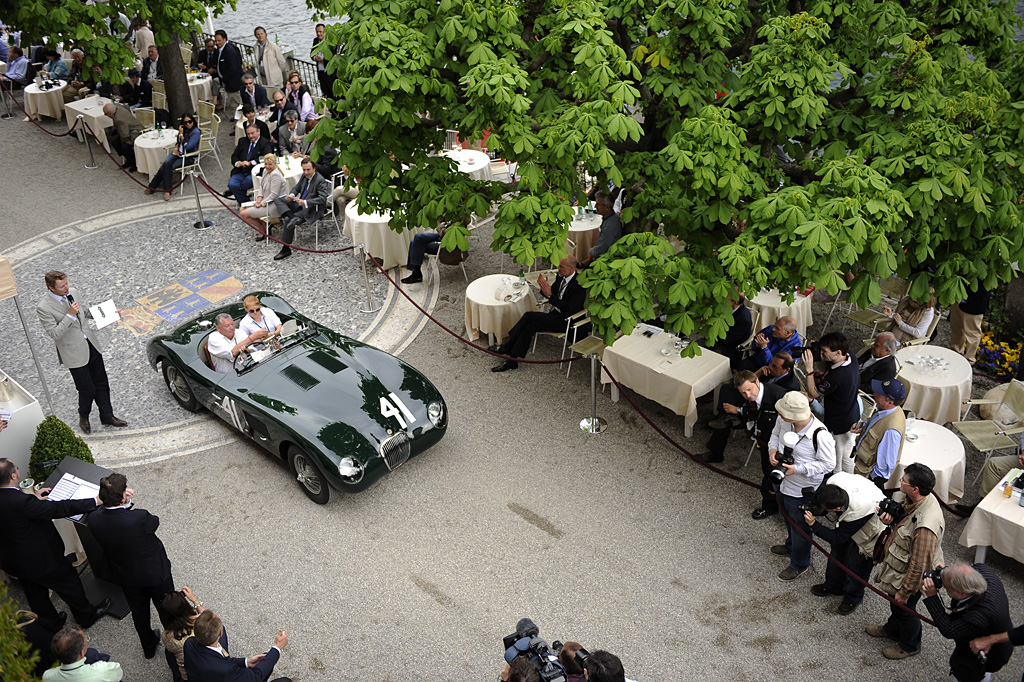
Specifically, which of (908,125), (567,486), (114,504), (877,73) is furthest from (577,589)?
(877,73)

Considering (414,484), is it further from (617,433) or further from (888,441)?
(888,441)

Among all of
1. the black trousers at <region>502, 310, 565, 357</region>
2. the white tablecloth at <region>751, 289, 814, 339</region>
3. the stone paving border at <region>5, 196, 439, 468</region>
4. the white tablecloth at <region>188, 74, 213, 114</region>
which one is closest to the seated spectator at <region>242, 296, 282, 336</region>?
the stone paving border at <region>5, 196, 439, 468</region>

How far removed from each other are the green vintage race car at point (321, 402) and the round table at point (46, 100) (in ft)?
37.7

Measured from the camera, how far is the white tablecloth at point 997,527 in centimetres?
669

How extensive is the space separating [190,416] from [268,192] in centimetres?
471

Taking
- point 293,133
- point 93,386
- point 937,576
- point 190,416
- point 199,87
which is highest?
point 199,87

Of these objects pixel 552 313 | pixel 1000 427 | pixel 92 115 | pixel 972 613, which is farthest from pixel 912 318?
pixel 92 115

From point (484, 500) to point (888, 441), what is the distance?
373 centimetres

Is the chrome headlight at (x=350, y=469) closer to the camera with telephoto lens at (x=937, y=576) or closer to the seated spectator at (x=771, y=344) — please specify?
the seated spectator at (x=771, y=344)

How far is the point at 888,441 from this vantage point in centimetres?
705

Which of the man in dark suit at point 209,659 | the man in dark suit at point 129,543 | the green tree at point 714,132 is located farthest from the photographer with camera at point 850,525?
the man in dark suit at point 129,543

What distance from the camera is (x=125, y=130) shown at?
15.7 m

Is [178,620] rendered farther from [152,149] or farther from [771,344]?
[152,149]

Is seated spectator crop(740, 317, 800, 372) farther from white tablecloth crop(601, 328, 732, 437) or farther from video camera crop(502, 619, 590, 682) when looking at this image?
video camera crop(502, 619, 590, 682)
